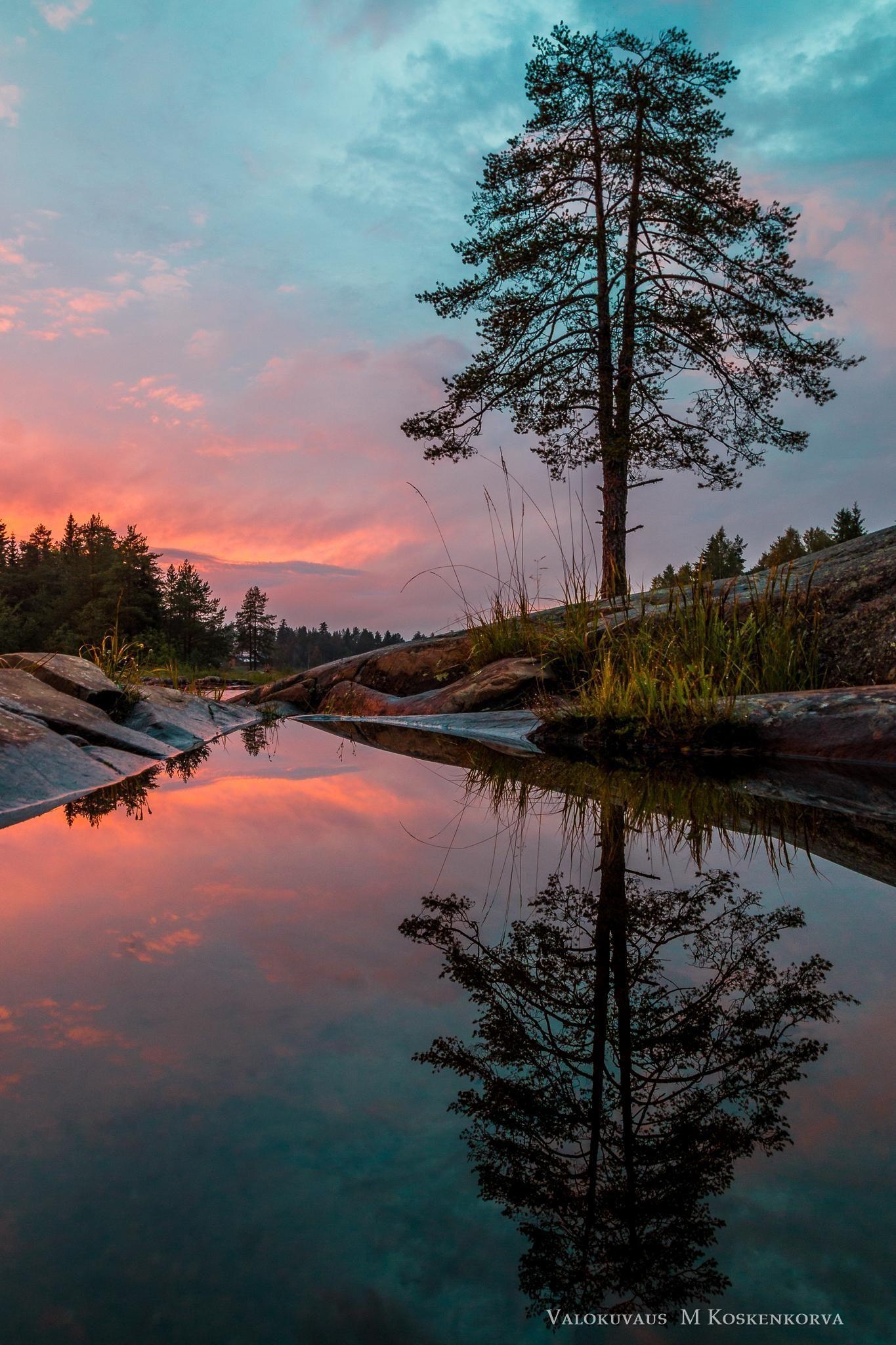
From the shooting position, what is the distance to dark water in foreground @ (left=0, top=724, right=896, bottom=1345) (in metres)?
0.59

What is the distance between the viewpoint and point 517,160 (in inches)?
483

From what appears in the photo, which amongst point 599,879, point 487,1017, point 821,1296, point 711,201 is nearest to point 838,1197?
point 821,1296

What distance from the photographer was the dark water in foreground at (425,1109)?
0.59 metres

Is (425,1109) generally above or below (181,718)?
below

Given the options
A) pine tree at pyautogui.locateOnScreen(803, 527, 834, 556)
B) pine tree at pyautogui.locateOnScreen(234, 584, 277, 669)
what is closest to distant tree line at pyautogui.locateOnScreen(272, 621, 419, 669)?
pine tree at pyautogui.locateOnScreen(234, 584, 277, 669)

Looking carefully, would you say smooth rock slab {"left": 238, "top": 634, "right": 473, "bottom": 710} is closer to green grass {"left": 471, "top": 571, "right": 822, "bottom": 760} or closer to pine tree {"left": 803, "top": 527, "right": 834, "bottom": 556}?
green grass {"left": 471, "top": 571, "right": 822, "bottom": 760}

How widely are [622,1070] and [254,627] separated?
271ft

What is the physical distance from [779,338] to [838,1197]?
13.9 metres

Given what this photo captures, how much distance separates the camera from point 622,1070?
0.94 metres

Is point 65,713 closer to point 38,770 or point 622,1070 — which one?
point 38,770

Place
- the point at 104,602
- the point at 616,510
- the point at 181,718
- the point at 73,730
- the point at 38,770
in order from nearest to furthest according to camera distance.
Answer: the point at 38,770, the point at 73,730, the point at 181,718, the point at 616,510, the point at 104,602

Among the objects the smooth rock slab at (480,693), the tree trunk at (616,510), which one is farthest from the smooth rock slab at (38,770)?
the tree trunk at (616,510)

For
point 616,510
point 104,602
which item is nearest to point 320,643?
point 104,602

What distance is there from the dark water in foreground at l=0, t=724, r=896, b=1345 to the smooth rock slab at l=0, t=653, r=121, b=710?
12.4ft
